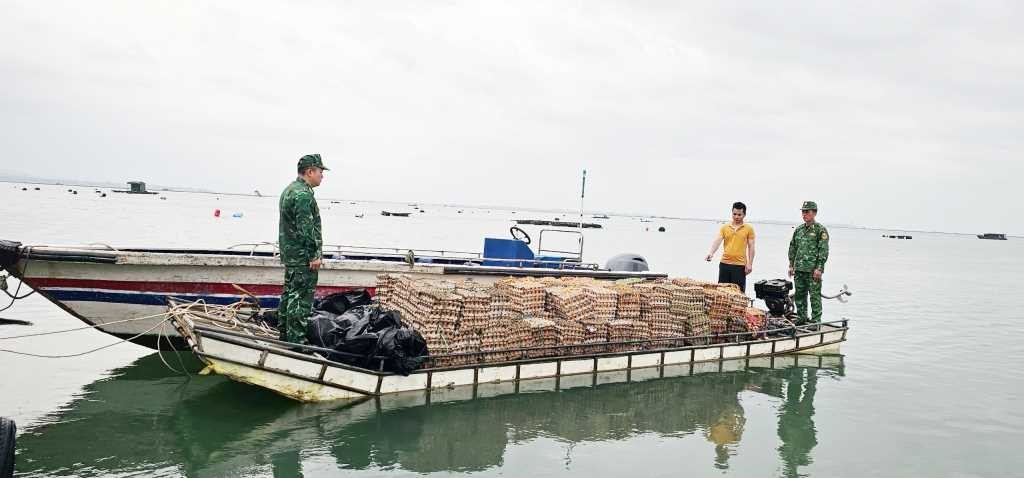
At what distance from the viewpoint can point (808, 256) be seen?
42.5 ft

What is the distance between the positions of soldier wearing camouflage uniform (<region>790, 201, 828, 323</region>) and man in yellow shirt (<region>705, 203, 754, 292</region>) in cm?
89

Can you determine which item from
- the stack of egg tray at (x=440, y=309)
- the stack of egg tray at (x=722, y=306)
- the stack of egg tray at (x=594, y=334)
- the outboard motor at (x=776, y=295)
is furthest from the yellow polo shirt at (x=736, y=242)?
the stack of egg tray at (x=440, y=309)

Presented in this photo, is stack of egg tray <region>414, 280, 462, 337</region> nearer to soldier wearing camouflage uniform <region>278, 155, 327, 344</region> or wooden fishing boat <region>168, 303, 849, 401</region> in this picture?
wooden fishing boat <region>168, 303, 849, 401</region>

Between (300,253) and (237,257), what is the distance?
3018 mm

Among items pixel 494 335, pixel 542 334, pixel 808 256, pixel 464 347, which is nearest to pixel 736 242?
pixel 808 256

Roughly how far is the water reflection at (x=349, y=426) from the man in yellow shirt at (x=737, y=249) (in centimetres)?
302

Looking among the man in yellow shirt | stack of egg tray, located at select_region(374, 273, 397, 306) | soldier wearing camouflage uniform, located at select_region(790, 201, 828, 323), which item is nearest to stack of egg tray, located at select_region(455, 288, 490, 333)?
stack of egg tray, located at select_region(374, 273, 397, 306)

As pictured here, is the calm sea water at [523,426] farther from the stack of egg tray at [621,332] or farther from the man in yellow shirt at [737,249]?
the man in yellow shirt at [737,249]

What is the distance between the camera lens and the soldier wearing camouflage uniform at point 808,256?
12891 millimetres

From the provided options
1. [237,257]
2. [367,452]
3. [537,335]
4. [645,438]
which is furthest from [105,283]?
[645,438]

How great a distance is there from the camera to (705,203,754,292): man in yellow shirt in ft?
42.7

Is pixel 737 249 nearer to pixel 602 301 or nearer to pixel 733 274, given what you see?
pixel 733 274

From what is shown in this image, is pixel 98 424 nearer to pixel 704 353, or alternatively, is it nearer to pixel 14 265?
pixel 14 265

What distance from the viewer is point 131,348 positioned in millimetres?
12117
